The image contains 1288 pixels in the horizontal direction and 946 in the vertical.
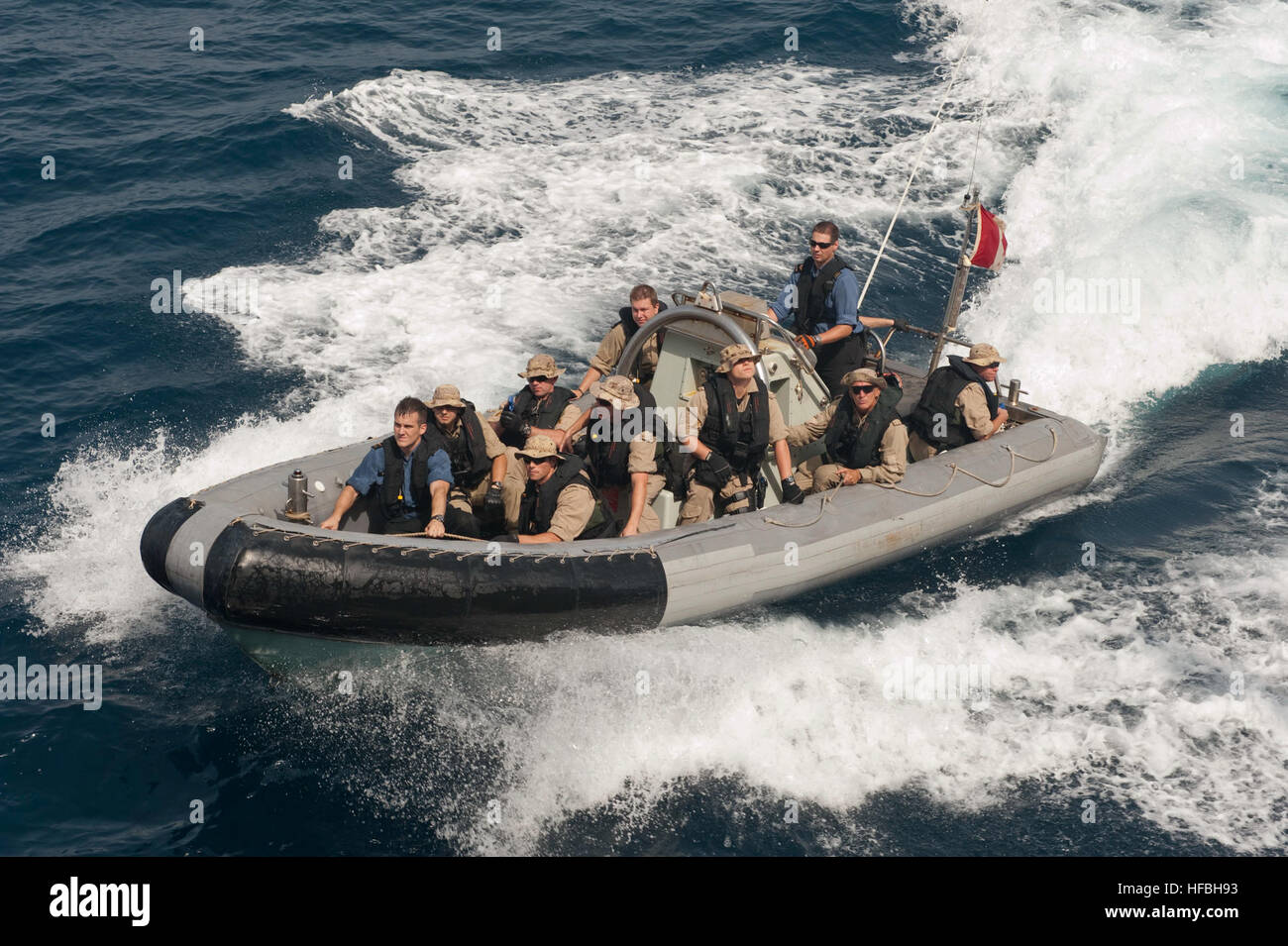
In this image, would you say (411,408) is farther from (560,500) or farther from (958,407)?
(958,407)

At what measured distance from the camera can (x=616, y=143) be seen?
1902 centimetres

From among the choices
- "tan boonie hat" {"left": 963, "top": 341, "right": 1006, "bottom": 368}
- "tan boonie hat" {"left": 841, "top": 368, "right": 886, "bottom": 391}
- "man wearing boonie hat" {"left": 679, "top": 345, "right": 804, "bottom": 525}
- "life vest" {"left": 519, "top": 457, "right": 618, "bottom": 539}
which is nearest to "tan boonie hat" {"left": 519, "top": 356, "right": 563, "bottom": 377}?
"life vest" {"left": 519, "top": 457, "right": 618, "bottom": 539}

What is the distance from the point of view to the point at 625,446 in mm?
9969

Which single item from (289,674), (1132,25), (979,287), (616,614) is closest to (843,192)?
(979,287)

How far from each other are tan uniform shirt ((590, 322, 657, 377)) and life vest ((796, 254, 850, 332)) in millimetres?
1471

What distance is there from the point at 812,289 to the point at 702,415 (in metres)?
2.24

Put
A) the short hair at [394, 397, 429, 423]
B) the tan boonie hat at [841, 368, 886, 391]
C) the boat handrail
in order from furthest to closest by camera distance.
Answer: the tan boonie hat at [841, 368, 886, 391], the boat handrail, the short hair at [394, 397, 429, 423]

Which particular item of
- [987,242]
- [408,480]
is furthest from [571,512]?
[987,242]

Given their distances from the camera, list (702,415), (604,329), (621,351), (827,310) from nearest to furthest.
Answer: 1. (702,415)
2. (621,351)
3. (827,310)
4. (604,329)

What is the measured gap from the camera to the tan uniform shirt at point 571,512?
31.6 ft

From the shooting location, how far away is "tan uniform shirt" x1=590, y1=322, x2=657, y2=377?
1142 cm

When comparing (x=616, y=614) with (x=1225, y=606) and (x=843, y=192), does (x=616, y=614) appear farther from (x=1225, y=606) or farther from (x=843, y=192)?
(x=843, y=192)

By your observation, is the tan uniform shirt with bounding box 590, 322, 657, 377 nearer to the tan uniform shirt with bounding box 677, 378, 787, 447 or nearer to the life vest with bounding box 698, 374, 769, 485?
the tan uniform shirt with bounding box 677, 378, 787, 447

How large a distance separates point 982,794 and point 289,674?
5.03 m
